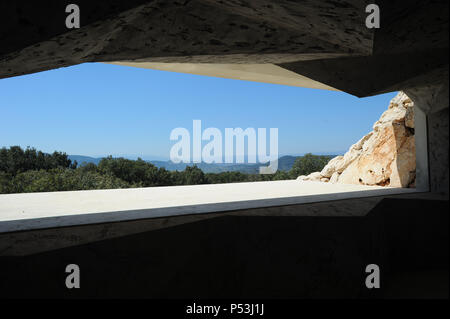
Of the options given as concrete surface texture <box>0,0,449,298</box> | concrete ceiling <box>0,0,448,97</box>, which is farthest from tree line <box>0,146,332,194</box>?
concrete ceiling <box>0,0,448,97</box>

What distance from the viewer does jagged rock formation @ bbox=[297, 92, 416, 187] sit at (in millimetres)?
6579

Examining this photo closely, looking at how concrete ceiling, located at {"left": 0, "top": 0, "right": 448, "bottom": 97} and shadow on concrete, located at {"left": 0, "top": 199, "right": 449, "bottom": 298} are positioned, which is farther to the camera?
shadow on concrete, located at {"left": 0, "top": 199, "right": 449, "bottom": 298}

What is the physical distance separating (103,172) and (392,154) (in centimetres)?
2882

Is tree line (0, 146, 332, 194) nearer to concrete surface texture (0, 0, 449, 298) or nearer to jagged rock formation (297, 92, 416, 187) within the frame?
jagged rock formation (297, 92, 416, 187)

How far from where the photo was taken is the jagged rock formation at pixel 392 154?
6579 millimetres

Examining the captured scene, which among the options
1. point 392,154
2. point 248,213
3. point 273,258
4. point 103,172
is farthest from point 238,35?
point 103,172

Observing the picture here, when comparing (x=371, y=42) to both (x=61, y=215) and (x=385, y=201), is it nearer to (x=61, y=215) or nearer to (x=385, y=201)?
(x=385, y=201)

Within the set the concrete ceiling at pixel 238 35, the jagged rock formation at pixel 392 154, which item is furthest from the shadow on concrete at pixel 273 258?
the jagged rock formation at pixel 392 154

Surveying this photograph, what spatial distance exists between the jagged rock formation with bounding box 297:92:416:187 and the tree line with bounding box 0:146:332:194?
20.8 metres

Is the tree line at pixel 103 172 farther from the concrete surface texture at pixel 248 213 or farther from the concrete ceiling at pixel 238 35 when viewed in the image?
the concrete ceiling at pixel 238 35

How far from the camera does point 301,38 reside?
11.2ft

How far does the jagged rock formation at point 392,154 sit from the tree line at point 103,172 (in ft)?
68.4

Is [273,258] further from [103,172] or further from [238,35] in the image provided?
[103,172]

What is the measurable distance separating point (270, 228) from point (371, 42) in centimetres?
260
